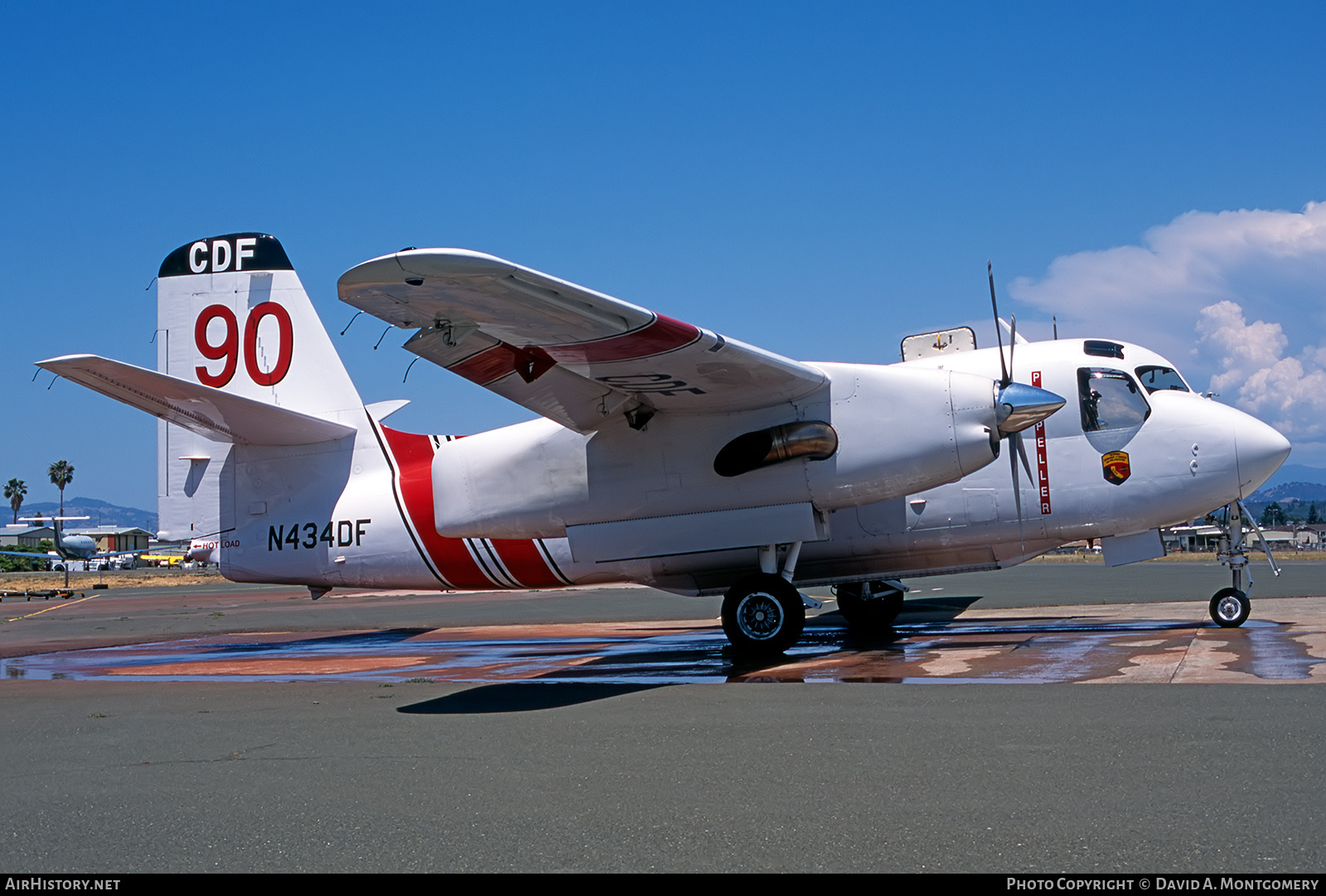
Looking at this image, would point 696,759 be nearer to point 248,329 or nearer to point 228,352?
point 248,329

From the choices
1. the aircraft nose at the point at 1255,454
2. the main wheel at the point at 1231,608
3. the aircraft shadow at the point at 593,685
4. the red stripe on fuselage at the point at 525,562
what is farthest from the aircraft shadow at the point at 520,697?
the aircraft nose at the point at 1255,454

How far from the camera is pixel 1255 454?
1258cm

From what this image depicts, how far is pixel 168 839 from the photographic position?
176 inches

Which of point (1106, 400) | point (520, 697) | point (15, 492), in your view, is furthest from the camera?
point (15, 492)

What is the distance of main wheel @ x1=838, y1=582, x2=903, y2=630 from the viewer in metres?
15.6

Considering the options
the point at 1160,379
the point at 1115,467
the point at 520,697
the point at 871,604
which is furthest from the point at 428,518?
the point at 1160,379

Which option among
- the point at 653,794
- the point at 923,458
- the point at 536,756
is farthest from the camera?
the point at 923,458

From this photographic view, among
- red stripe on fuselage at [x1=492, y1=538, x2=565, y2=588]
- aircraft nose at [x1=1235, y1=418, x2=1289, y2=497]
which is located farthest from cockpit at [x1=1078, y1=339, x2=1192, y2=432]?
red stripe on fuselage at [x1=492, y1=538, x2=565, y2=588]

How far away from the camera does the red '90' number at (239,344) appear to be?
15.1 metres

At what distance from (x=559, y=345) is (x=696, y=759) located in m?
5.06

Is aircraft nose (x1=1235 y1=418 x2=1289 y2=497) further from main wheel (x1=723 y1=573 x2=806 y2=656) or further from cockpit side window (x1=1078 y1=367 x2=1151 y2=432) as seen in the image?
main wheel (x1=723 y1=573 x2=806 y2=656)

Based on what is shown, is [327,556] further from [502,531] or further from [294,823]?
[294,823]
